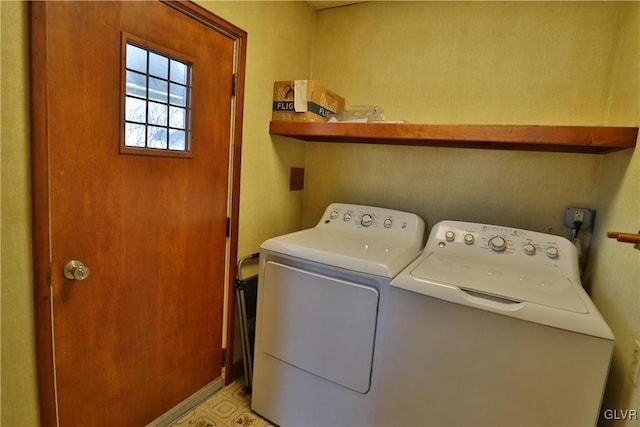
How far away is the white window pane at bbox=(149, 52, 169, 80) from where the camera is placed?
4.48 ft

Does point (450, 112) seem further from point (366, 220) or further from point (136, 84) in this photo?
point (136, 84)

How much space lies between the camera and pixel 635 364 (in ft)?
3.58

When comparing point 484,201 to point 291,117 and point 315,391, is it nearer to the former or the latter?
point 291,117

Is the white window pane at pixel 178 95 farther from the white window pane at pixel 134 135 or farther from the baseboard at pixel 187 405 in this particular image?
the baseboard at pixel 187 405

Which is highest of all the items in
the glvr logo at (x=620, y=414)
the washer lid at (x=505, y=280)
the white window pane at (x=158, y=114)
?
the white window pane at (x=158, y=114)

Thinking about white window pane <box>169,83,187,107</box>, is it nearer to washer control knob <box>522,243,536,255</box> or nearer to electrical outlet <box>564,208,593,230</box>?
washer control knob <box>522,243,536,255</box>

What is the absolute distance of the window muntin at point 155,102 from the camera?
1.31 meters

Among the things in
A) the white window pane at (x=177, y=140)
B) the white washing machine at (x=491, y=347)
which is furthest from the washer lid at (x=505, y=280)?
the white window pane at (x=177, y=140)

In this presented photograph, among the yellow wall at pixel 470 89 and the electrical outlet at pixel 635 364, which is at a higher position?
the yellow wall at pixel 470 89

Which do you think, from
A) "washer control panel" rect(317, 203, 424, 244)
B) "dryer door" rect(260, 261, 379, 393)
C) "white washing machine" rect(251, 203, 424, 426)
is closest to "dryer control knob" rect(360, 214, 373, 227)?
"washer control panel" rect(317, 203, 424, 244)

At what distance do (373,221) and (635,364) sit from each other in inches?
48.9

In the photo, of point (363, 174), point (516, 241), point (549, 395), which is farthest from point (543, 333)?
point (363, 174)

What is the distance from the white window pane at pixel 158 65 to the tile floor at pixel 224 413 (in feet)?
5.43

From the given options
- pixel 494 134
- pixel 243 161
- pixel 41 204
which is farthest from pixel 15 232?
pixel 494 134
